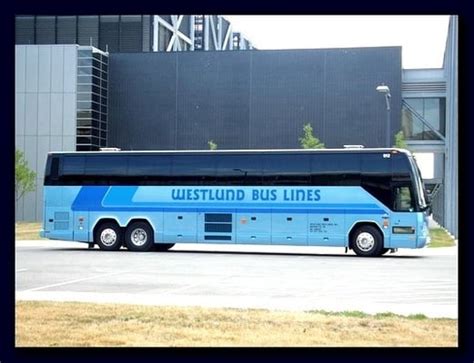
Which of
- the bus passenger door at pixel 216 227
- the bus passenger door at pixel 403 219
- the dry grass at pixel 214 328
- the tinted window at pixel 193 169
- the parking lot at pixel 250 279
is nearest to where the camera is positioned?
the dry grass at pixel 214 328

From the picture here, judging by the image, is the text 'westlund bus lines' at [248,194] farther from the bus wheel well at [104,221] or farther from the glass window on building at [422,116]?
the glass window on building at [422,116]

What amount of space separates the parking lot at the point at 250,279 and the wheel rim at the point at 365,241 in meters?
0.36

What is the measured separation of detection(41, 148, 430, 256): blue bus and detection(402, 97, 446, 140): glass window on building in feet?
48.3

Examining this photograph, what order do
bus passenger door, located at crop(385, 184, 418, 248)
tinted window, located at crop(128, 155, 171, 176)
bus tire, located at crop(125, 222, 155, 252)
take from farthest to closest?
bus tire, located at crop(125, 222, 155, 252)
tinted window, located at crop(128, 155, 171, 176)
bus passenger door, located at crop(385, 184, 418, 248)

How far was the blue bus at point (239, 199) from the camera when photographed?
19969 millimetres

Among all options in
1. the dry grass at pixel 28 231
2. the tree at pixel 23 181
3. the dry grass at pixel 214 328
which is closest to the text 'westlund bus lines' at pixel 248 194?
the dry grass at pixel 28 231

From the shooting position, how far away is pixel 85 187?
72.7 feet

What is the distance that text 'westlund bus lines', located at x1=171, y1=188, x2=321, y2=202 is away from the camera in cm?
2059

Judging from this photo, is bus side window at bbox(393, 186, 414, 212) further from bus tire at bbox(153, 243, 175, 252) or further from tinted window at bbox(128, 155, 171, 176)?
bus tire at bbox(153, 243, 175, 252)

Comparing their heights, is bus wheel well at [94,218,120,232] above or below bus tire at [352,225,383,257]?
above

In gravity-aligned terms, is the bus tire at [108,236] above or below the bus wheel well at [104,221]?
below

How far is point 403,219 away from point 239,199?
4.36m

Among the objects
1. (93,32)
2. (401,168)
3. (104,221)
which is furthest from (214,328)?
(93,32)

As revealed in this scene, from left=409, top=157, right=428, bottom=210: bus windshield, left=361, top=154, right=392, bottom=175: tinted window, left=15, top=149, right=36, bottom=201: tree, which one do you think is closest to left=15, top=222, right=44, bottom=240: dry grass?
left=15, top=149, right=36, bottom=201: tree
